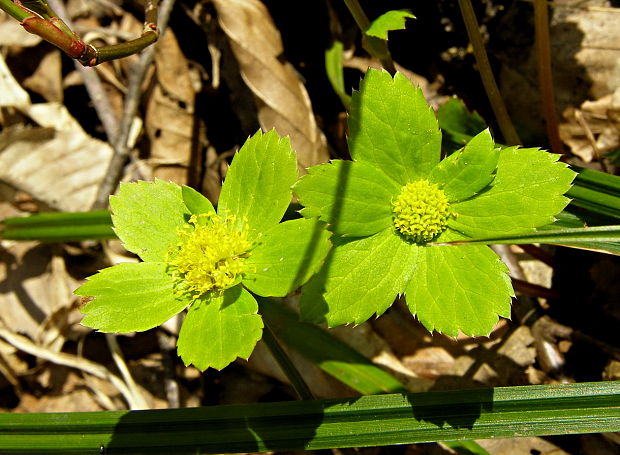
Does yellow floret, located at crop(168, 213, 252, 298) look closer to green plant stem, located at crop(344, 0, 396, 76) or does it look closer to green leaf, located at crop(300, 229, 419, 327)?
green leaf, located at crop(300, 229, 419, 327)

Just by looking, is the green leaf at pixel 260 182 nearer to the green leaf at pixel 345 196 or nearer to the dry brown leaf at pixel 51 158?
the green leaf at pixel 345 196

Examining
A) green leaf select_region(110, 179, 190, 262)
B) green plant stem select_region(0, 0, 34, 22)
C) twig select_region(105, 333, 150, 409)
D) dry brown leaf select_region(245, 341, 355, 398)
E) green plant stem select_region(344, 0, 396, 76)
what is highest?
green plant stem select_region(0, 0, 34, 22)

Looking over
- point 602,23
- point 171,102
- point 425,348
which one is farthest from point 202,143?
point 602,23

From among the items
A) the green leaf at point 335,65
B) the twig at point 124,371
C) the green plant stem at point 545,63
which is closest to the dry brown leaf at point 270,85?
the green leaf at point 335,65

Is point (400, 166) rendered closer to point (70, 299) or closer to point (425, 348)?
point (425, 348)

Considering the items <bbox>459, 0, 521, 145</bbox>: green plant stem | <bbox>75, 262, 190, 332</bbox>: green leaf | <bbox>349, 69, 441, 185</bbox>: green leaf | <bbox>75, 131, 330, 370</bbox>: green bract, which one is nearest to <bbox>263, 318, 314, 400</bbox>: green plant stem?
<bbox>75, 131, 330, 370</bbox>: green bract

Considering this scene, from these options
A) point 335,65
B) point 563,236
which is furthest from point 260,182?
point 335,65
